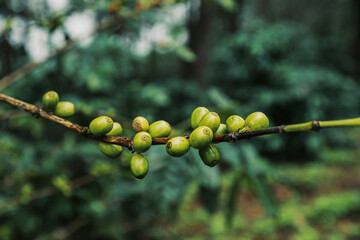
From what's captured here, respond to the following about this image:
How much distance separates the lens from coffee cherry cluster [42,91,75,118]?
690 millimetres

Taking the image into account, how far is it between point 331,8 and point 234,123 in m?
27.2

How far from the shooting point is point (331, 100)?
291 inches

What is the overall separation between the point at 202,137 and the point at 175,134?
2.82ft

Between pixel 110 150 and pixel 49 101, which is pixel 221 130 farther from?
pixel 49 101

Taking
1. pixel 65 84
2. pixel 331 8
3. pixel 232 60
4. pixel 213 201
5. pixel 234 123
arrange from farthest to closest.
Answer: pixel 331 8, pixel 232 60, pixel 65 84, pixel 213 201, pixel 234 123

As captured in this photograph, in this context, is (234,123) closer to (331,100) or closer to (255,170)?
(255,170)

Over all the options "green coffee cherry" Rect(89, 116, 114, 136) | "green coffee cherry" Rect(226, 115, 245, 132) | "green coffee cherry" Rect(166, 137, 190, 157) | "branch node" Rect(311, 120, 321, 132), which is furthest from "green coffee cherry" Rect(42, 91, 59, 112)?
"branch node" Rect(311, 120, 321, 132)

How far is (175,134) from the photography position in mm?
1448

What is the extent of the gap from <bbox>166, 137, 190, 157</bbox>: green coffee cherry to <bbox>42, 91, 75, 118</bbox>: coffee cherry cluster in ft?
0.92

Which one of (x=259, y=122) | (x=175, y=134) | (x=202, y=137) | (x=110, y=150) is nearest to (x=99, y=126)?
(x=110, y=150)

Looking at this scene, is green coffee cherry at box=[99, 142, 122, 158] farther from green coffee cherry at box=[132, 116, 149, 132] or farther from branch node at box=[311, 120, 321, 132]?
branch node at box=[311, 120, 321, 132]

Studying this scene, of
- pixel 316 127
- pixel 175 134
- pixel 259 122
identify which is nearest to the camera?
pixel 316 127

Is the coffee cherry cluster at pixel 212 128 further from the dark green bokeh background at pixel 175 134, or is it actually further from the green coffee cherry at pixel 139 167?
the dark green bokeh background at pixel 175 134

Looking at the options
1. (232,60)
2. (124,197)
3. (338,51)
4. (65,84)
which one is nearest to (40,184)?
(124,197)
